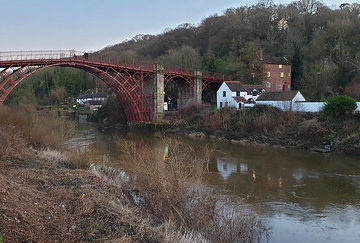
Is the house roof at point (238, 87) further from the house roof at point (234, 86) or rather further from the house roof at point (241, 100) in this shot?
the house roof at point (241, 100)

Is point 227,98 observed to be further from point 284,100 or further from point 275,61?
point 275,61

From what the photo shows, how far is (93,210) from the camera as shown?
28.4 ft

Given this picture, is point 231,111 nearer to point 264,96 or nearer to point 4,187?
point 264,96

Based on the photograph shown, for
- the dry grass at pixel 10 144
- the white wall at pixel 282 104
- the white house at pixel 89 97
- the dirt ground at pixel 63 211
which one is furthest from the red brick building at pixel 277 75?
the white house at pixel 89 97

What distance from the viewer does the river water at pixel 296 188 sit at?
33.9 ft

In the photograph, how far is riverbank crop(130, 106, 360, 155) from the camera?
26062mm

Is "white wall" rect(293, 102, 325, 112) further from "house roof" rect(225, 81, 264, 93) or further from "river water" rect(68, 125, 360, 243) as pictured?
"house roof" rect(225, 81, 264, 93)

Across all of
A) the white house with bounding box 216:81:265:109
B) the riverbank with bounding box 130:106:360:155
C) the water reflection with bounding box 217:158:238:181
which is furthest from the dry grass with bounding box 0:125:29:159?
the white house with bounding box 216:81:265:109

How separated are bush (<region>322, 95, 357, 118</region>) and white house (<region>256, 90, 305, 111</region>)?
188 inches

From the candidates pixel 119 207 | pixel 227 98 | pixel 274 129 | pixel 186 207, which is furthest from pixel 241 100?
pixel 119 207

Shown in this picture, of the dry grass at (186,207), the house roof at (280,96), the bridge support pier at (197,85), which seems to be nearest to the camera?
the dry grass at (186,207)

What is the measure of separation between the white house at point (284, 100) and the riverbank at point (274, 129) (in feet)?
4.52

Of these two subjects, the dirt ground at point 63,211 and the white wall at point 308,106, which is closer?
the dirt ground at point 63,211

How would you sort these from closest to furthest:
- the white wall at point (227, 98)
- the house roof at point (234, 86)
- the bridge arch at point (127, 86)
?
the bridge arch at point (127, 86) → the white wall at point (227, 98) → the house roof at point (234, 86)
